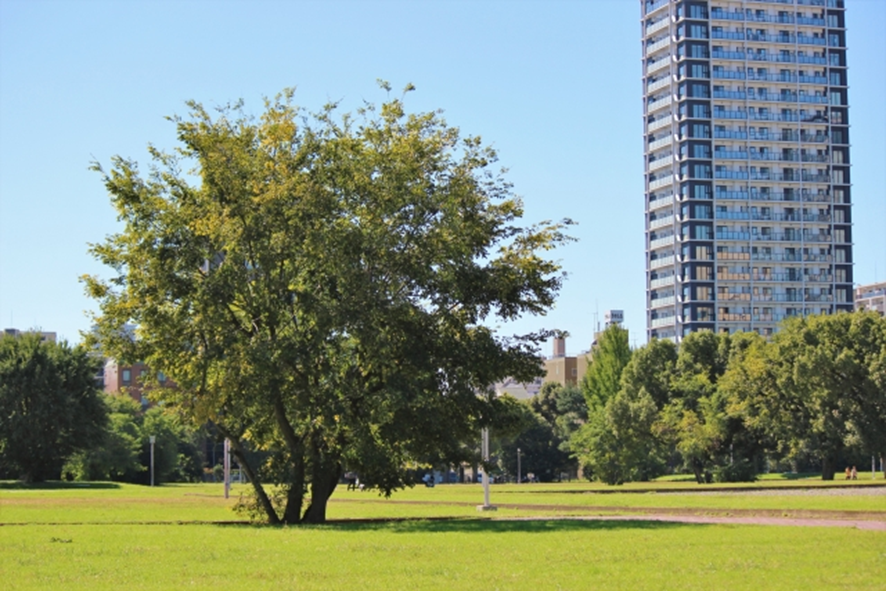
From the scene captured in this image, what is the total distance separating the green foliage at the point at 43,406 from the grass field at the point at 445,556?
179ft

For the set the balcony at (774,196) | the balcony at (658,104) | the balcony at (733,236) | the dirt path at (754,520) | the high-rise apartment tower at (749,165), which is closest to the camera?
the dirt path at (754,520)

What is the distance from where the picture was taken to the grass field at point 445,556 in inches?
709

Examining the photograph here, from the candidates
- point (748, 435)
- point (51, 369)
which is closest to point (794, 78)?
point (748, 435)

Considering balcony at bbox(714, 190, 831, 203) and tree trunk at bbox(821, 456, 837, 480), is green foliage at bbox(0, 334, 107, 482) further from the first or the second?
balcony at bbox(714, 190, 831, 203)

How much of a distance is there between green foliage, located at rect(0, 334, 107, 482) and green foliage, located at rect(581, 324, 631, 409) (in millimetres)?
54746

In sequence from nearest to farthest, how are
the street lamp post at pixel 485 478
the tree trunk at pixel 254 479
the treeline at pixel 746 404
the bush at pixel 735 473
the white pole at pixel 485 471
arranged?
the tree trunk at pixel 254 479
the white pole at pixel 485 471
the street lamp post at pixel 485 478
the treeline at pixel 746 404
the bush at pixel 735 473

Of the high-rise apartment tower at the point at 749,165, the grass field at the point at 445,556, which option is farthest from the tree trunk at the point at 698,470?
the high-rise apartment tower at the point at 749,165

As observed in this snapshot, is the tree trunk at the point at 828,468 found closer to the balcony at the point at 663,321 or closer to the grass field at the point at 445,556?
the grass field at the point at 445,556

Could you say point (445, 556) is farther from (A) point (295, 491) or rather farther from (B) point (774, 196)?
(B) point (774, 196)

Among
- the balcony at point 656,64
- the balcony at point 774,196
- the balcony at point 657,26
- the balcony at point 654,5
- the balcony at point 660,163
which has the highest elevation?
the balcony at point 654,5

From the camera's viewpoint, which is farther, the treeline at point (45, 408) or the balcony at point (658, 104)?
the balcony at point (658, 104)

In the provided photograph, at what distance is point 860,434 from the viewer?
251ft

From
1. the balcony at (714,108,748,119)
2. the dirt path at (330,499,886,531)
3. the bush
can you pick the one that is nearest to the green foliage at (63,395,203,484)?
the bush

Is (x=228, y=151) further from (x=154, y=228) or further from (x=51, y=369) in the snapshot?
(x=51, y=369)
